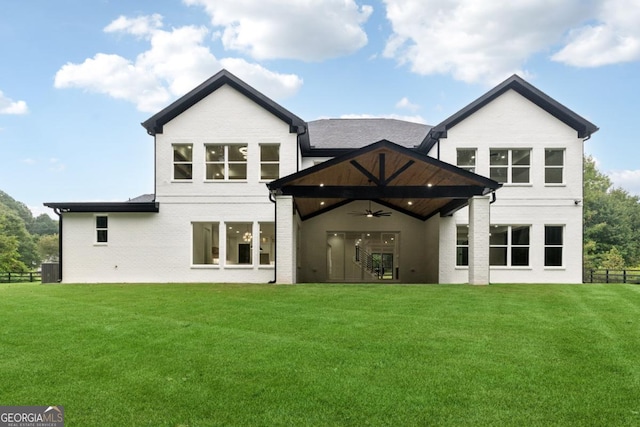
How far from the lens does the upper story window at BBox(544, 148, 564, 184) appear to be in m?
17.2

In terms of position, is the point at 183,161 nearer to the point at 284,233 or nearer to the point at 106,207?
the point at 106,207

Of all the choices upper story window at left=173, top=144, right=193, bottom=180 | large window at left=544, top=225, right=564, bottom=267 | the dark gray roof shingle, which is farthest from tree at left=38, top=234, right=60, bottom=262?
large window at left=544, top=225, right=564, bottom=267

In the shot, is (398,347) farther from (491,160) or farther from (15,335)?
(491,160)

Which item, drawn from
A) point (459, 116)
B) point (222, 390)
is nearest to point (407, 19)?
point (459, 116)

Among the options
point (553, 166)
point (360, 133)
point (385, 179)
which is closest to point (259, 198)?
point (385, 179)

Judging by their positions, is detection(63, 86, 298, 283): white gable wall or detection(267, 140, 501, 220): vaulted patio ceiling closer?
detection(267, 140, 501, 220): vaulted patio ceiling

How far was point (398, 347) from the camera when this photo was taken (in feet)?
18.9

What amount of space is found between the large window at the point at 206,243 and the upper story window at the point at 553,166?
13903 mm

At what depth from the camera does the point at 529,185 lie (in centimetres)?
1714

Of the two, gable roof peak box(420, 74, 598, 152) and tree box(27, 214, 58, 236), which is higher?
gable roof peak box(420, 74, 598, 152)

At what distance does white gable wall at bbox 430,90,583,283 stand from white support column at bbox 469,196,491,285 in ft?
11.6

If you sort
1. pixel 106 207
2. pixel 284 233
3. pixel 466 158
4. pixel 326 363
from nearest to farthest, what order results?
pixel 326 363, pixel 284 233, pixel 106 207, pixel 466 158

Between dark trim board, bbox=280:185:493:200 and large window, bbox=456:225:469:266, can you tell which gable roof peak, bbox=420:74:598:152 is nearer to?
large window, bbox=456:225:469:266

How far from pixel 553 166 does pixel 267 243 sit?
12295 millimetres
